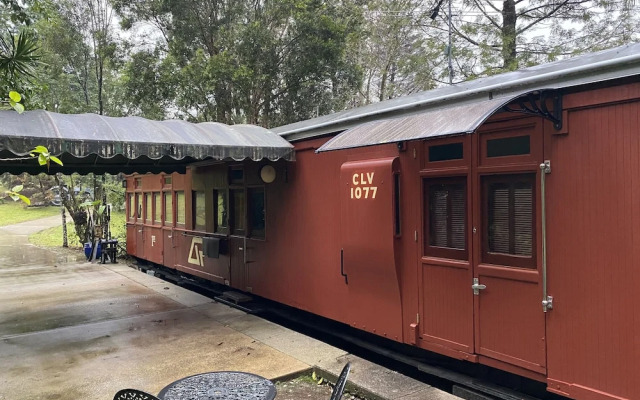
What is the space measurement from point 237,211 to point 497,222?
181 inches

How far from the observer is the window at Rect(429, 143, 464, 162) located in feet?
12.8

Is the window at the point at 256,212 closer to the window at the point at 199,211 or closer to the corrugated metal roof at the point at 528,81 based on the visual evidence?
the window at the point at 199,211

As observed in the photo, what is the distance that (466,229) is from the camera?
383cm

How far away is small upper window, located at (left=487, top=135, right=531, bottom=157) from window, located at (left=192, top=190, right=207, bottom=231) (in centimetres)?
567

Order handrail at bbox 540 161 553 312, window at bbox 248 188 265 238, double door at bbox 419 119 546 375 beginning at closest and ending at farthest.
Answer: handrail at bbox 540 161 553 312, double door at bbox 419 119 546 375, window at bbox 248 188 265 238

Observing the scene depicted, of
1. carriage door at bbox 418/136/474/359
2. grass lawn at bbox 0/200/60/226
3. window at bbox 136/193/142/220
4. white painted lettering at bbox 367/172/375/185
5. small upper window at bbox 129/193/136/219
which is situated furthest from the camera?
grass lawn at bbox 0/200/60/226

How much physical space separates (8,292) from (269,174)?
5724 mm

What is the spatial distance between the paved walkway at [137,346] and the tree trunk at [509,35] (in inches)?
384

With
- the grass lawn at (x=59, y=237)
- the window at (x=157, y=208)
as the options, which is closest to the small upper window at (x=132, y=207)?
the window at (x=157, y=208)

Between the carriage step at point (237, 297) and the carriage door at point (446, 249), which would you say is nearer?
the carriage door at point (446, 249)

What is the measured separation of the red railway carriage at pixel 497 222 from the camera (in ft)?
9.70

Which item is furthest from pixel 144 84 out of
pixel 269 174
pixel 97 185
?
pixel 269 174

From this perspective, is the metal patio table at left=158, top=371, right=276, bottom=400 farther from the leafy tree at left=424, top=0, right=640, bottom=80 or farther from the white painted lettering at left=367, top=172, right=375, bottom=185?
the leafy tree at left=424, top=0, right=640, bottom=80

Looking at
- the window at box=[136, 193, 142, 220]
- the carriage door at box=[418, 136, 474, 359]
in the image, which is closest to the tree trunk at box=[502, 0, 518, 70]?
the carriage door at box=[418, 136, 474, 359]
